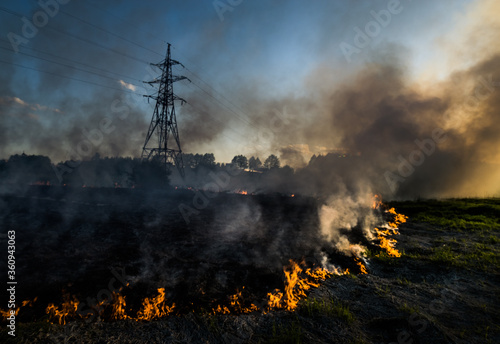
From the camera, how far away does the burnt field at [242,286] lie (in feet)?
21.0

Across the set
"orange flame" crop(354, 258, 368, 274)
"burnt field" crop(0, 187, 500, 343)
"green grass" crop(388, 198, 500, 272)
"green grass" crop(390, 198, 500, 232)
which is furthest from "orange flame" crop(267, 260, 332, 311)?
"green grass" crop(390, 198, 500, 232)

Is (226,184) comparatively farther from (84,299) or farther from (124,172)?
(84,299)

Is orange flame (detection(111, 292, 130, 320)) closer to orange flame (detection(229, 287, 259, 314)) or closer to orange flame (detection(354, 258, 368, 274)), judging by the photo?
orange flame (detection(229, 287, 259, 314))

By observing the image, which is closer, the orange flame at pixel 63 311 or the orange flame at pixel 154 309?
the orange flame at pixel 63 311

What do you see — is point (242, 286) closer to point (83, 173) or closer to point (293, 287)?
point (293, 287)

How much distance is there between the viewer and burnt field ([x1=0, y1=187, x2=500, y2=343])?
6.41 m

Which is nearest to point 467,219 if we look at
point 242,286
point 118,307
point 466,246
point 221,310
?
point 466,246

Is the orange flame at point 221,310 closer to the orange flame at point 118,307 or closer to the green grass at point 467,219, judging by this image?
the orange flame at point 118,307

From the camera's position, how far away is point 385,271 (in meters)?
11.9

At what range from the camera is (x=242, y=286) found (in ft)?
32.4

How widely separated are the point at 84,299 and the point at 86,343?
135 inches

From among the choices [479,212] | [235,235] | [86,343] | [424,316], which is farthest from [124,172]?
[479,212]

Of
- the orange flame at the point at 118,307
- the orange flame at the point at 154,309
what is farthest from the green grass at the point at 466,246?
the orange flame at the point at 118,307

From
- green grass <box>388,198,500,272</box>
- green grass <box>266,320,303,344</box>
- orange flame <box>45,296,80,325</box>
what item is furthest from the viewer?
green grass <box>388,198,500,272</box>
